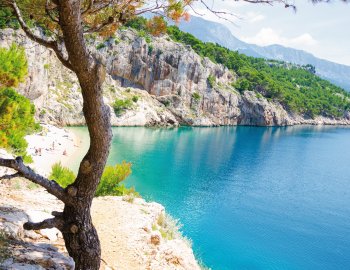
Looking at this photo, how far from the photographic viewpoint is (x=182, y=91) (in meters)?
73.5

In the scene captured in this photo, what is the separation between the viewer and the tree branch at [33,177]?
14.7ft

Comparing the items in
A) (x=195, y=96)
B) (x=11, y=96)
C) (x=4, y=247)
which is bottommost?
(x=4, y=247)

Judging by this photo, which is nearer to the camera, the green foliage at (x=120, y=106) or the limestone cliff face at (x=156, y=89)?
the limestone cliff face at (x=156, y=89)

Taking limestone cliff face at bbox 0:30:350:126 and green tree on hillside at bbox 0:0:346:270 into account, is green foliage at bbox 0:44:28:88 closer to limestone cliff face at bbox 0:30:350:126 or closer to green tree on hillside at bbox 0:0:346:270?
green tree on hillside at bbox 0:0:346:270

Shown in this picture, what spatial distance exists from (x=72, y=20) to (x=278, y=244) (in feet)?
62.0

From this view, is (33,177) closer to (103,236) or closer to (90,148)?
(90,148)

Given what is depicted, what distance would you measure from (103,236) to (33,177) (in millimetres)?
5309

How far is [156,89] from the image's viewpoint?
71938 mm

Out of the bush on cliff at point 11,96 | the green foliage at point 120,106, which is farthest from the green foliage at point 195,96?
the bush on cliff at point 11,96

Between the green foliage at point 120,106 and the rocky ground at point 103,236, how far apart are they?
4848 centimetres

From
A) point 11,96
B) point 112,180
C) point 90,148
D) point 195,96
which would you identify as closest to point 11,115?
point 11,96

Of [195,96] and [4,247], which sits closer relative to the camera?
[4,247]

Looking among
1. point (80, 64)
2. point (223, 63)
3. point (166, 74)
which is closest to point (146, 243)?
point (80, 64)

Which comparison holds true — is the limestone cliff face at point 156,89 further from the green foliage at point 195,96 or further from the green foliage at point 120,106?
Result: the green foliage at point 120,106
